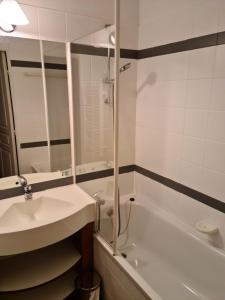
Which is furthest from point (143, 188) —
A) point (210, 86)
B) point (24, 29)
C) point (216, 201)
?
point (24, 29)

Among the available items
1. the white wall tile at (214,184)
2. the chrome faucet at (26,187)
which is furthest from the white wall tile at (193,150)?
the chrome faucet at (26,187)

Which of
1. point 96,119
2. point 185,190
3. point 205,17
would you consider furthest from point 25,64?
point 185,190

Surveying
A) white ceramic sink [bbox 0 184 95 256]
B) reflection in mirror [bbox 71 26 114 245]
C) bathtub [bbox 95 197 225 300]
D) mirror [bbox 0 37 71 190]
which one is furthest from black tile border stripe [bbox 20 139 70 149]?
bathtub [bbox 95 197 225 300]

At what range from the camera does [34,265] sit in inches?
60.6

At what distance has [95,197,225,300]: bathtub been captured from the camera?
4.93 ft

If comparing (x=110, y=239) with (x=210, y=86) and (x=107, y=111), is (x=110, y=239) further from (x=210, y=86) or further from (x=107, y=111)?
(x=210, y=86)

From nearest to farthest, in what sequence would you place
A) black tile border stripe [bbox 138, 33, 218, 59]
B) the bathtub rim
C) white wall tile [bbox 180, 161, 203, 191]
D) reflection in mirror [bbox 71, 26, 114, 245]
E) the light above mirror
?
the bathtub rim → the light above mirror → black tile border stripe [bbox 138, 33, 218, 59] → reflection in mirror [bbox 71, 26, 114, 245] → white wall tile [bbox 180, 161, 203, 191]

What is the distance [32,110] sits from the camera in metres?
1.60

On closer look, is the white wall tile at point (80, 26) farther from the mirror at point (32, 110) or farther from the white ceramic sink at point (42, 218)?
the white ceramic sink at point (42, 218)

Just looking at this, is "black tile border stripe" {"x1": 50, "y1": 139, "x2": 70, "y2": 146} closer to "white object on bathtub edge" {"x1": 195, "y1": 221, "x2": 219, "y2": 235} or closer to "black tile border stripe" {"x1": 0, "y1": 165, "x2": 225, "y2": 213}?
"black tile border stripe" {"x1": 0, "y1": 165, "x2": 225, "y2": 213}

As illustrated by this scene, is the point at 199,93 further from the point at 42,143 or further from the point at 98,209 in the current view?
the point at 42,143

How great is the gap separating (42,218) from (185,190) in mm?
1080

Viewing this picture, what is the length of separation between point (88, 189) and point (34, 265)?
0.64 meters

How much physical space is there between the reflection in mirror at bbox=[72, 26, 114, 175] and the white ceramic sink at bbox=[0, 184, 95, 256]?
0.28 metres
